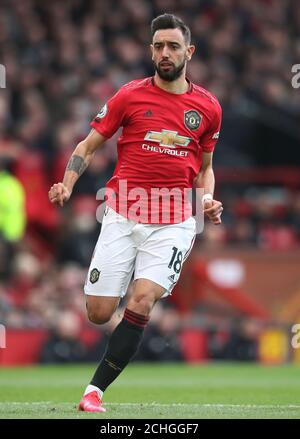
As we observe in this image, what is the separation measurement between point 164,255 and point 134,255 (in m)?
0.25

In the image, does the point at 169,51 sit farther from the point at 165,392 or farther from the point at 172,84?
the point at 165,392

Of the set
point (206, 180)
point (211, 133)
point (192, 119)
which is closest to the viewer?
point (192, 119)

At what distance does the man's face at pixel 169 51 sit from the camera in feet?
28.9

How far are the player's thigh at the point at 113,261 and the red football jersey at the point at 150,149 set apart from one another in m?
0.13

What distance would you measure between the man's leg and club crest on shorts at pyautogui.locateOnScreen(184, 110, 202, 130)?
46.5 inches

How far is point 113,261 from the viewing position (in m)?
8.84

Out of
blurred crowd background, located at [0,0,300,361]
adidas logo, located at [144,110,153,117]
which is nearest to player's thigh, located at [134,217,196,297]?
adidas logo, located at [144,110,153,117]

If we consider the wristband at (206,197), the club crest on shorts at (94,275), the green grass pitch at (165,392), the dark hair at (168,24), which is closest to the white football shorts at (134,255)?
the club crest on shorts at (94,275)

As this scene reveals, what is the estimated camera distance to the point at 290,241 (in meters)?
18.9

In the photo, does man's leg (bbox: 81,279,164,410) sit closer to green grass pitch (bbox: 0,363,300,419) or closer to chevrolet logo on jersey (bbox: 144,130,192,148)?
green grass pitch (bbox: 0,363,300,419)

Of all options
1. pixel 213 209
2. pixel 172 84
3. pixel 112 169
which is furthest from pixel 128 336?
pixel 112 169

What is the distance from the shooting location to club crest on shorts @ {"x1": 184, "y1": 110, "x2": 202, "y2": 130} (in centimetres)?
905

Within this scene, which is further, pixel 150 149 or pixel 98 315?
pixel 150 149

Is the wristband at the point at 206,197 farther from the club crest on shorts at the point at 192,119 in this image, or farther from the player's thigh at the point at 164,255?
the club crest on shorts at the point at 192,119
